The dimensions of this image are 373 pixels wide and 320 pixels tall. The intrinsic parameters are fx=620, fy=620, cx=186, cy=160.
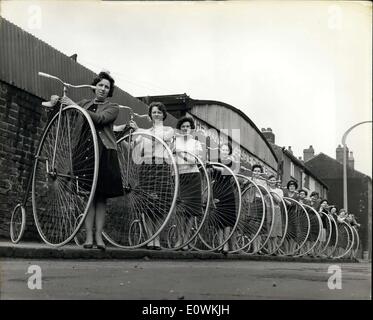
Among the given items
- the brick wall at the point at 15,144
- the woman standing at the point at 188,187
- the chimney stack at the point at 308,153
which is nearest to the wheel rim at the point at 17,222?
the brick wall at the point at 15,144

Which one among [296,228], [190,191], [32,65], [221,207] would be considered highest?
[32,65]

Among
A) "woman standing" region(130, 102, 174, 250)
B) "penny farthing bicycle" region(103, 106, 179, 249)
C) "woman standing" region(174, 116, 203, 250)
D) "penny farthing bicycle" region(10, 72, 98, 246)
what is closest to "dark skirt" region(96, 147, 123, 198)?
"penny farthing bicycle" region(10, 72, 98, 246)

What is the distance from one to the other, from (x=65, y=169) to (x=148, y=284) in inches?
59.5

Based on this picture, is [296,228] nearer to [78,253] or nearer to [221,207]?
[221,207]

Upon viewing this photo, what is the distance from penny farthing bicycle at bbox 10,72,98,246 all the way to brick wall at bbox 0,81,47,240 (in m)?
0.65

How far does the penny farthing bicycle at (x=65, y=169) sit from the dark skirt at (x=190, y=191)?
4.07 ft

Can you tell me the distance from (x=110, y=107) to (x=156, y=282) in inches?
66.6

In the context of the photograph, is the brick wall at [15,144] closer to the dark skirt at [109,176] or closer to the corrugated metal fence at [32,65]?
the corrugated metal fence at [32,65]

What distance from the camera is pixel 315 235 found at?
10.2 meters

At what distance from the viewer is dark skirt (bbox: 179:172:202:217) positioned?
552cm

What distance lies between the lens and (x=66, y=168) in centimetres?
426

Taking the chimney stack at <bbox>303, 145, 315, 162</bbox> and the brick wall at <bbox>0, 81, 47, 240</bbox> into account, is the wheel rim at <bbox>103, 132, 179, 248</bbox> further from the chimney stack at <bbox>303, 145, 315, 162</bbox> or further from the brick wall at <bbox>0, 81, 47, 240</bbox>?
the chimney stack at <bbox>303, 145, 315, 162</bbox>

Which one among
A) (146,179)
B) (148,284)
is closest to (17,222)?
(146,179)
